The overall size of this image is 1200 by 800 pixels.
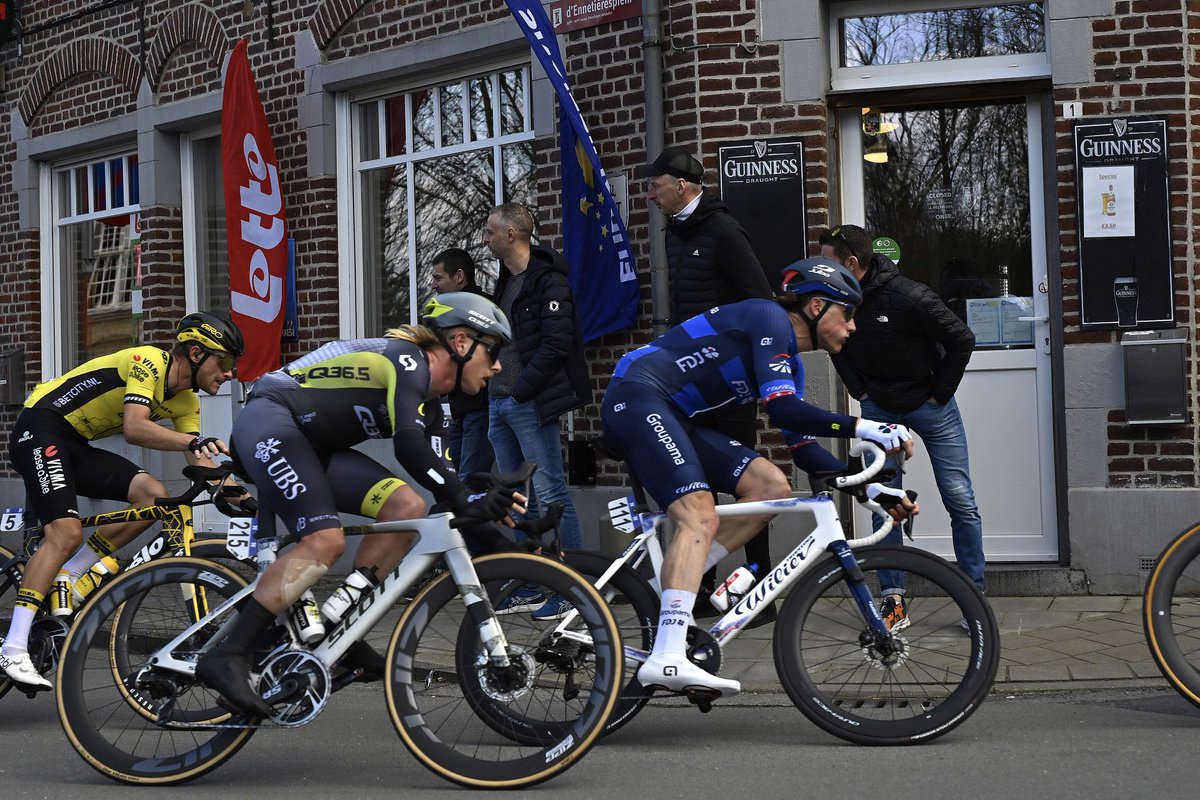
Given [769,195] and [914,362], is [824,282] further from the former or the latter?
[769,195]

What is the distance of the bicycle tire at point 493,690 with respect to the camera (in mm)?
5117

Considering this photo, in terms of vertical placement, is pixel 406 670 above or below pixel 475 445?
below

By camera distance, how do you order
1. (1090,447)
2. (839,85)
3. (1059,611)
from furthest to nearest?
(839,85) < (1090,447) < (1059,611)

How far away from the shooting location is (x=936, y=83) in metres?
9.19

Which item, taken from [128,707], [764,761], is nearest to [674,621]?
[764,761]

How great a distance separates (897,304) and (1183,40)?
262 cm

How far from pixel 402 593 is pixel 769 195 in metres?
4.52

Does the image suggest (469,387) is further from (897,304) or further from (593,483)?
(593,483)

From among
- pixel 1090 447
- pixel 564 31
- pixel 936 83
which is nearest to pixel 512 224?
pixel 564 31

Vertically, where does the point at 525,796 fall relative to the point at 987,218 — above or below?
below

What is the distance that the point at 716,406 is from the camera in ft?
19.9

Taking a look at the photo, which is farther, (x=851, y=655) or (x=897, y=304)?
(x=897, y=304)

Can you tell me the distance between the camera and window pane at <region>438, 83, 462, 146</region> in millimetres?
11219

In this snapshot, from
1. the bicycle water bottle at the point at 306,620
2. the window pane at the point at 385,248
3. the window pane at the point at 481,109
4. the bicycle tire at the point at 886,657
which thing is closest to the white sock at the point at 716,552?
the bicycle tire at the point at 886,657
